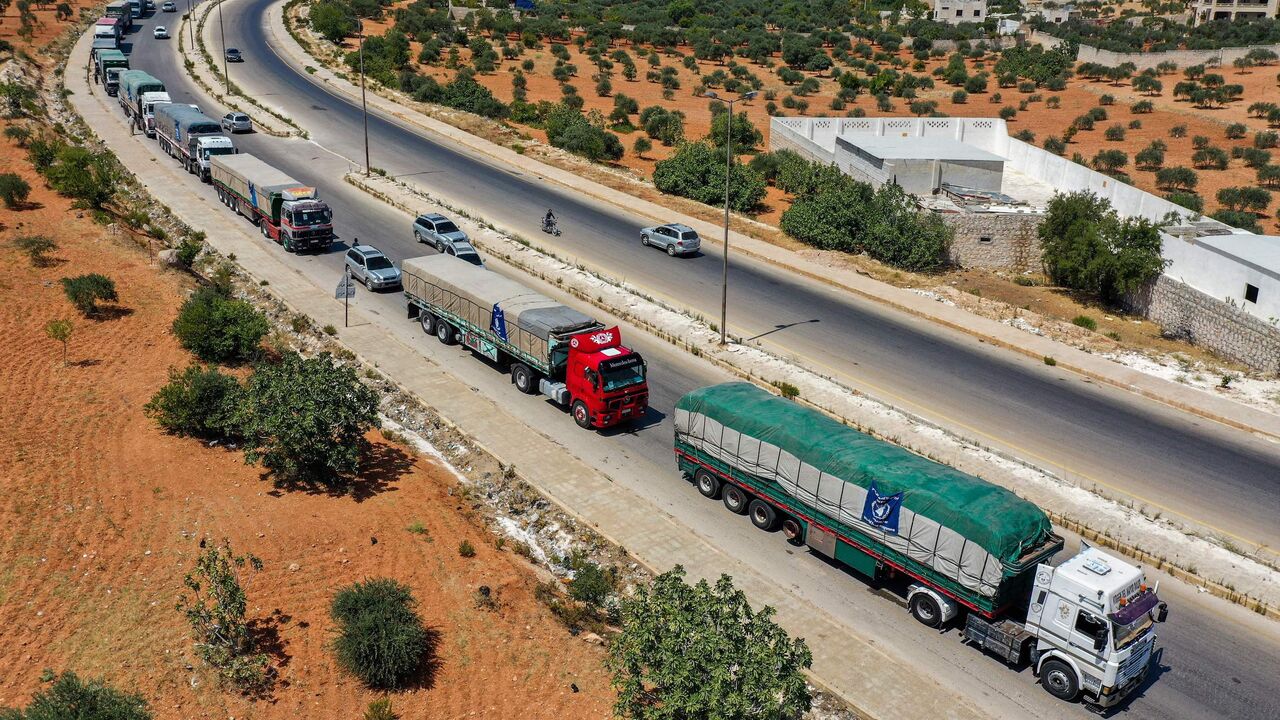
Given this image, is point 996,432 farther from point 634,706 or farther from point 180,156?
point 180,156

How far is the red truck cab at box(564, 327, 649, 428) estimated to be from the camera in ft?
92.5

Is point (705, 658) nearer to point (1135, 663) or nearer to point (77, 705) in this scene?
point (1135, 663)

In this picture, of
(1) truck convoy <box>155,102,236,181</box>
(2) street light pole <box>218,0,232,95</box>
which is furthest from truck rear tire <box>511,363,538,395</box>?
(2) street light pole <box>218,0,232,95</box>

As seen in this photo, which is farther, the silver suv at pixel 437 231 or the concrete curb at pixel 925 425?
the silver suv at pixel 437 231

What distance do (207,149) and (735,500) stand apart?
141 feet

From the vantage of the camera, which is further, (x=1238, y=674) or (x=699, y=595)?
(x=1238, y=674)

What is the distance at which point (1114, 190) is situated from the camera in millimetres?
49656

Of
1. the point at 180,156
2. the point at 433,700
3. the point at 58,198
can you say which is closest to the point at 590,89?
the point at 180,156

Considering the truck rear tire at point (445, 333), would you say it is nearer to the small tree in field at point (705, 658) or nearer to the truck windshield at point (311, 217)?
the truck windshield at point (311, 217)

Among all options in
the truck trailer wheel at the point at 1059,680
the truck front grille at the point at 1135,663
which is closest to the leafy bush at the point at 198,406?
the truck trailer wheel at the point at 1059,680

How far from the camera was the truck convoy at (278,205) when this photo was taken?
142 ft

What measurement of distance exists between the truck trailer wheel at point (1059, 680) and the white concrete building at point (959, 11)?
510ft

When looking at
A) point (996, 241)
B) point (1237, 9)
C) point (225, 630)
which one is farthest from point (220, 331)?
point (1237, 9)

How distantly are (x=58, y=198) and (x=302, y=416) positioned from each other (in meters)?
32.1
